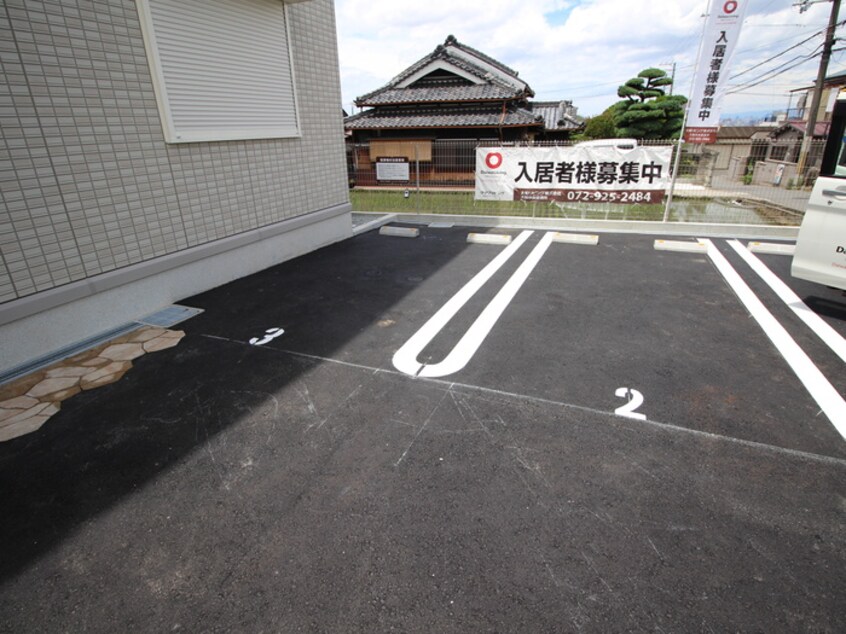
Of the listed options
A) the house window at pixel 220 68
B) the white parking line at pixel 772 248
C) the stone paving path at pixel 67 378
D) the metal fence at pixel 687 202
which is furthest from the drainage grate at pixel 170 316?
the white parking line at pixel 772 248

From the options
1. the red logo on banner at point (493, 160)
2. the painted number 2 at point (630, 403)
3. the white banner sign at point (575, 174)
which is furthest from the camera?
the red logo on banner at point (493, 160)

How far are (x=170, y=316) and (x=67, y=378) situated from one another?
1.36m

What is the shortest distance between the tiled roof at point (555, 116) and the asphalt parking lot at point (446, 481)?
19004 mm

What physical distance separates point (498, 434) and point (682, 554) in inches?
48.7

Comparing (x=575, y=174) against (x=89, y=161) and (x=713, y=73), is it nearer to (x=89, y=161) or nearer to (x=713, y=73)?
(x=713, y=73)

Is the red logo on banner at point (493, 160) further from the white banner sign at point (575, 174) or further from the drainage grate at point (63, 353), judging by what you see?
the drainage grate at point (63, 353)

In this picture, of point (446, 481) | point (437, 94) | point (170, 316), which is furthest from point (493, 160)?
point (437, 94)

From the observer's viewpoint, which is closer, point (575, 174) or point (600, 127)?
point (575, 174)

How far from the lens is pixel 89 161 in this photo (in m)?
4.37

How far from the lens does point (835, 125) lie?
4766 mm

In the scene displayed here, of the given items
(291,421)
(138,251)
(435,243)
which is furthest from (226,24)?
(291,421)

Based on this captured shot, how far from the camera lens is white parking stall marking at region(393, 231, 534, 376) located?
4047 millimetres

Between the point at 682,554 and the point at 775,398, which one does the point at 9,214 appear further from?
the point at 775,398

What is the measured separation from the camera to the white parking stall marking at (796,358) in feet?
10.9
